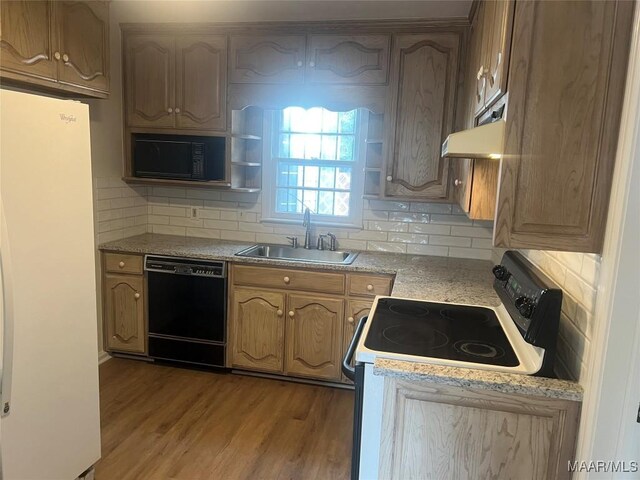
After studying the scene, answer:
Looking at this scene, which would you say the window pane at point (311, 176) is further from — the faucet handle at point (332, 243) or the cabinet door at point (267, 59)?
the cabinet door at point (267, 59)

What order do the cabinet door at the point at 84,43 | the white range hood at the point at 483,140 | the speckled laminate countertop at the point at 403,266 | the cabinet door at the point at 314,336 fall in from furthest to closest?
the cabinet door at the point at 314,336 < the cabinet door at the point at 84,43 < the speckled laminate countertop at the point at 403,266 < the white range hood at the point at 483,140

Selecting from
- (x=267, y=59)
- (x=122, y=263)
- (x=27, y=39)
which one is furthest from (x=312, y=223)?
(x=27, y=39)

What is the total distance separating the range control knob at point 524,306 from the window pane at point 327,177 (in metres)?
2.13

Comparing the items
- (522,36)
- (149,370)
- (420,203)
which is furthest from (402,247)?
(522,36)

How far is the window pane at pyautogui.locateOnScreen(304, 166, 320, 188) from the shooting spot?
3604mm

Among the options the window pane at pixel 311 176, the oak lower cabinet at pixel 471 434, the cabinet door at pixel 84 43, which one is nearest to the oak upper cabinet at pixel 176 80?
the cabinet door at pixel 84 43

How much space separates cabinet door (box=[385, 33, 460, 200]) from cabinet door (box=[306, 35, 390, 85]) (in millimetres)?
98

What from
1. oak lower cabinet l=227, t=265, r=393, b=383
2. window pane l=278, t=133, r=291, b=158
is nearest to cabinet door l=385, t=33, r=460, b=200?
oak lower cabinet l=227, t=265, r=393, b=383

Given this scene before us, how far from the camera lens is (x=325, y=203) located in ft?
11.8

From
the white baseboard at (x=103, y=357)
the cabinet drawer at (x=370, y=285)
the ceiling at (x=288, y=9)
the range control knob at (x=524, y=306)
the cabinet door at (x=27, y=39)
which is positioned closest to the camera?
the range control knob at (x=524, y=306)

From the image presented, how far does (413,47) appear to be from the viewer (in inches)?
117

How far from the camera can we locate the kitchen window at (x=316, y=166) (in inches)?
138

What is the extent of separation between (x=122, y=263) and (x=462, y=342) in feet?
8.19

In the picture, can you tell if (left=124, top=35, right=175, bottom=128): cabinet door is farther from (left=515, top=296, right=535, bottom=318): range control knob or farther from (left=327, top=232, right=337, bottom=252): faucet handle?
(left=515, top=296, right=535, bottom=318): range control knob
